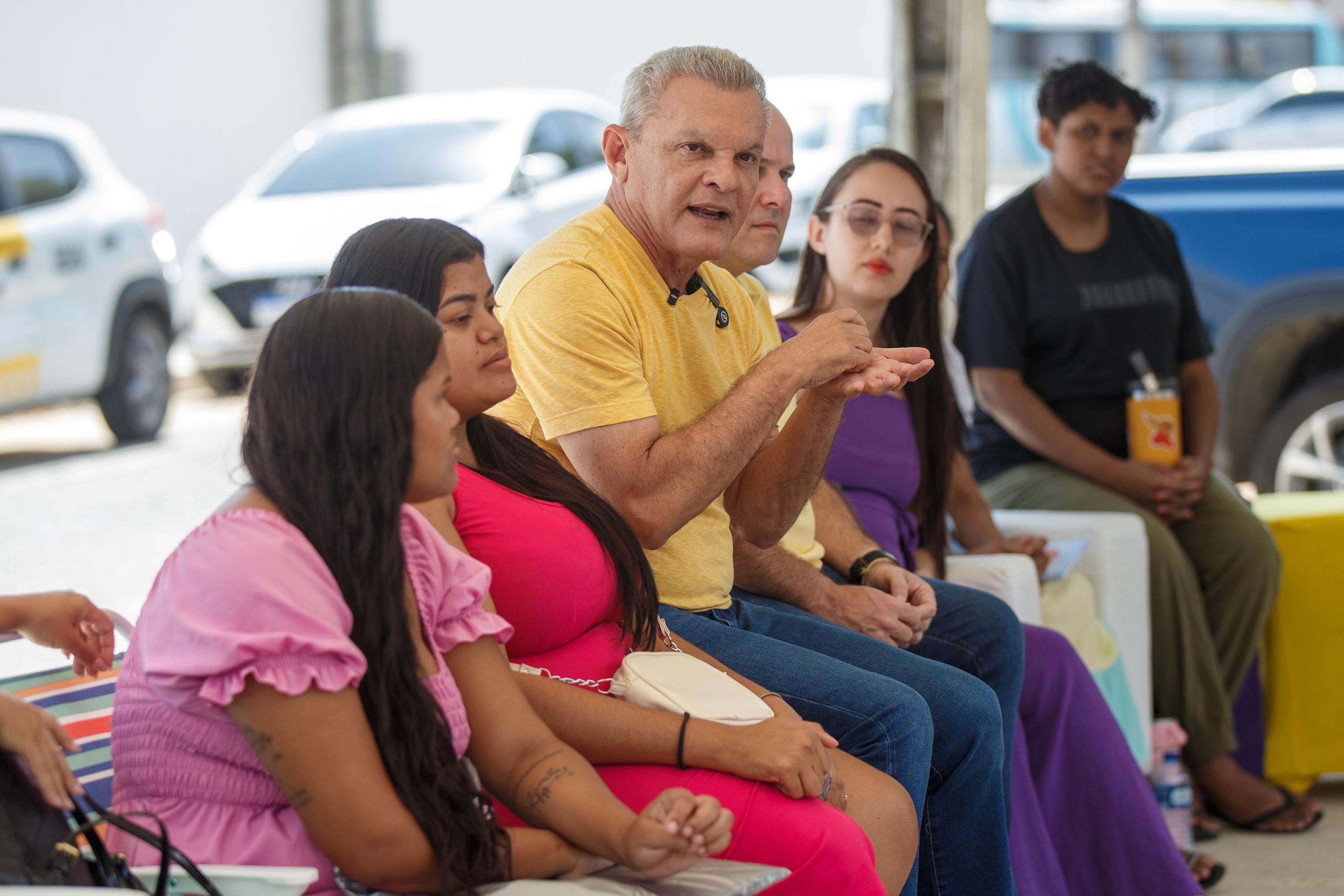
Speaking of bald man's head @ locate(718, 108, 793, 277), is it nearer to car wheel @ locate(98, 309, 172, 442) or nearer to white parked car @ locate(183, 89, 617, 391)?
white parked car @ locate(183, 89, 617, 391)

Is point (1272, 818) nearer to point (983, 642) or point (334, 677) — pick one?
point (983, 642)

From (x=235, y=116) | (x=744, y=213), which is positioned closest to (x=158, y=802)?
(x=744, y=213)

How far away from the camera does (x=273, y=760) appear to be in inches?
51.8

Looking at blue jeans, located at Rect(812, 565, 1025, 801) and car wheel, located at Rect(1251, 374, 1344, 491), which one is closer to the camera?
blue jeans, located at Rect(812, 565, 1025, 801)

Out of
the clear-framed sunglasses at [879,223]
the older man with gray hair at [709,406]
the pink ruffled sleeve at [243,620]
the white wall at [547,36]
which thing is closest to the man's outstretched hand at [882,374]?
the older man with gray hair at [709,406]

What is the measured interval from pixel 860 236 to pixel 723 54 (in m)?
0.74

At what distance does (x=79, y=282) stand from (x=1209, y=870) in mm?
6091

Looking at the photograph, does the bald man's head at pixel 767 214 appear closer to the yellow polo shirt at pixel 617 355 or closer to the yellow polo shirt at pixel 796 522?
the yellow polo shirt at pixel 796 522

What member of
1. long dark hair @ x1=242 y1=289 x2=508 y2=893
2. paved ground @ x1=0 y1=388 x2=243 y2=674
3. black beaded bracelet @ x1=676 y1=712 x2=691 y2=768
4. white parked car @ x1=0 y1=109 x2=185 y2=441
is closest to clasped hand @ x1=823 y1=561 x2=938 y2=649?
black beaded bracelet @ x1=676 y1=712 x2=691 y2=768

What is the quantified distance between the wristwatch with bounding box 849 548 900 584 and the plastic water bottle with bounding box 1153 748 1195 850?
0.81 metres

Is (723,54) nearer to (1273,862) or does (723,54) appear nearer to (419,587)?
(419,587)

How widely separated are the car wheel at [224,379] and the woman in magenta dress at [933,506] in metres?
7.14

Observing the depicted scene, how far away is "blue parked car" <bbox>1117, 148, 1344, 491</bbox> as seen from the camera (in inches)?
170

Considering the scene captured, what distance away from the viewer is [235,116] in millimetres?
11562
